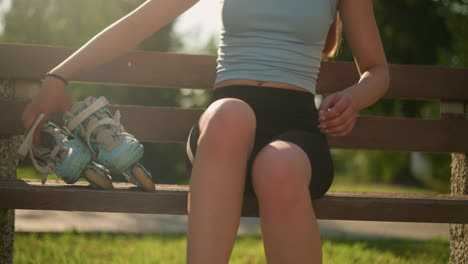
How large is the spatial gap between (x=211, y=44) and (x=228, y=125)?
10731mm

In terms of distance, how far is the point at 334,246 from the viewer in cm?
418

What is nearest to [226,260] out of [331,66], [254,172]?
[254,172]

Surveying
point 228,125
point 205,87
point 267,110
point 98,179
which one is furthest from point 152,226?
point 228,125

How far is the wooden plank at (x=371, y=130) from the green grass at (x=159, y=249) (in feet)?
3.50

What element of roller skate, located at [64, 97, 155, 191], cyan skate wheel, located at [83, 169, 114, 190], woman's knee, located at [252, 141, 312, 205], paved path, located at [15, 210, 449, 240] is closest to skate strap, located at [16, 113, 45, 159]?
roller skate, located at [64, 97, 155, 191]

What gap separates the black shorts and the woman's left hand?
6 cm

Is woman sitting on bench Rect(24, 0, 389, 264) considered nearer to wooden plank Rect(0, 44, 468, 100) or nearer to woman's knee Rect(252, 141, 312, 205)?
woman's knee Rect(252, 141, 312, 205)

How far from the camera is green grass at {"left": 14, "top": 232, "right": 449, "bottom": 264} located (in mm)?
3477

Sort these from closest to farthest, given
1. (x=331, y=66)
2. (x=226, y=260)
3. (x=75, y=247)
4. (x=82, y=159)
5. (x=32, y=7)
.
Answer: (x=226, y=260), (x=82, y=159), (x=331, y=66), (x=75, y=247), (x=32, y=7)

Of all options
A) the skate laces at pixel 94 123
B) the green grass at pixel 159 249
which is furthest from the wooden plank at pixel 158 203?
the green grass at pixel 159 249

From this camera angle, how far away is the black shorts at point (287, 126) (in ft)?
5.77

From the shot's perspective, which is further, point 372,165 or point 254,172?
point 372,165

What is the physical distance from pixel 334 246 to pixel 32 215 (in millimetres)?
3241

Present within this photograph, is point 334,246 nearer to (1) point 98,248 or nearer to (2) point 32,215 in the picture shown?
(1) point 98,248
